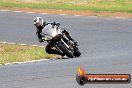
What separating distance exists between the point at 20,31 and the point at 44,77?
561 inches

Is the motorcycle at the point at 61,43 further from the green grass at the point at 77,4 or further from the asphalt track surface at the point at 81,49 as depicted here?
the green grass at the point at 77,4

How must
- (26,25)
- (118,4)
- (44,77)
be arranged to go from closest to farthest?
(44,77), (26,25), (118,4)

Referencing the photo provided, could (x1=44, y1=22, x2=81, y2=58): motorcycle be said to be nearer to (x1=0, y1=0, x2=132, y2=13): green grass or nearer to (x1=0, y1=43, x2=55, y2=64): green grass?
(x1=0, y1=43, x2=55, y2=64): green grass

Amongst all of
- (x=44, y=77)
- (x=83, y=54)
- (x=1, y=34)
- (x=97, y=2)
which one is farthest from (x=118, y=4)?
(x=44, y=77)

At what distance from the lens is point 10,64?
48.3 feet

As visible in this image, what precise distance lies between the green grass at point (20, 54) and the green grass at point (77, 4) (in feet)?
44.8

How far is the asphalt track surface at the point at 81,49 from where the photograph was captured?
11.2m

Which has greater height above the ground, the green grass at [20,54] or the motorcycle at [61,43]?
the motorcycle at [61,43]

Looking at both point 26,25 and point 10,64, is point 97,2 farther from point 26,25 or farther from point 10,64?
point 10,64

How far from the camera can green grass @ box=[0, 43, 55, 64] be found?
15828 millimetres

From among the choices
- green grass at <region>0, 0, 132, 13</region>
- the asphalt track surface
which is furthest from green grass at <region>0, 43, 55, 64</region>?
green grass at <region>0, 0, 132, 13</region>

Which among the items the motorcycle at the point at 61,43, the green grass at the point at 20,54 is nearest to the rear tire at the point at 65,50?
the motorcycle at the point at 61,43

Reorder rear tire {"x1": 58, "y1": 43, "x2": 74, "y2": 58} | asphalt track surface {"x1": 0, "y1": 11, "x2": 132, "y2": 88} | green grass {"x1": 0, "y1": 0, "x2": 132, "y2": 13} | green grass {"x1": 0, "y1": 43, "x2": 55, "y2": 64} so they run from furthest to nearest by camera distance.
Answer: green grass {"x1": 0, "y1": 0, "x2": 132, "y2": 13}, rear tire {"x1": 58, "y1": 43, "x2": 74, "y2": 58}, green grass {"x1": 0, "y1": 43, "x2": 55, "y2": 64}, asphalt track surface {"x1": 0, "y1": 11, "x2": 132, "y2": 88}

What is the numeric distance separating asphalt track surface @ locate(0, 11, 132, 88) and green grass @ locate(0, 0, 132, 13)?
3153 millimetres
